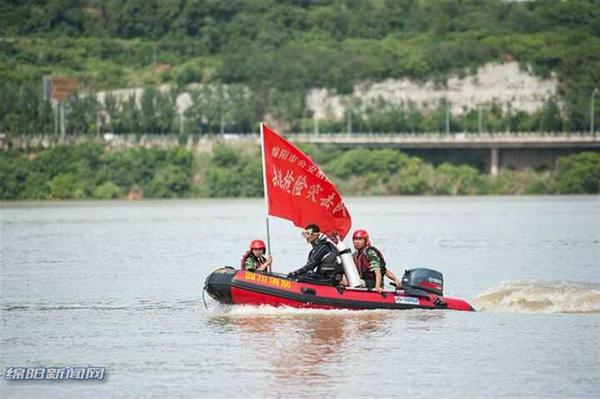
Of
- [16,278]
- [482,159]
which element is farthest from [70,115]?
[16,278]

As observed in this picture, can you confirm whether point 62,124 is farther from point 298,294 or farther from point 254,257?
point 298,294

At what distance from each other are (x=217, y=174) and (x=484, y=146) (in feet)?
100

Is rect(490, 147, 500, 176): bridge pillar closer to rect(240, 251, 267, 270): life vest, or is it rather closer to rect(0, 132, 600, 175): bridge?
rect(0, 132, 600, 175): bridge

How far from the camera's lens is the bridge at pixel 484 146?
548ft

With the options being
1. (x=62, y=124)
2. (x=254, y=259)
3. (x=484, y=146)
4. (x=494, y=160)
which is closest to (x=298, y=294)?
(x=254, y=259)

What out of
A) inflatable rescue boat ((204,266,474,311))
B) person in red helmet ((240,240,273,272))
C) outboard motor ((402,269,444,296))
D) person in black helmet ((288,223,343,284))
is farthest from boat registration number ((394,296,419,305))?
person in red helmet ((240,240,273,272))

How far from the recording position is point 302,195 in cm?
4225

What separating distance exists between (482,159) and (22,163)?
47.6 meters

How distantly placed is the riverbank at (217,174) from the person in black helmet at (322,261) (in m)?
107

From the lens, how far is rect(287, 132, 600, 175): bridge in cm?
16700

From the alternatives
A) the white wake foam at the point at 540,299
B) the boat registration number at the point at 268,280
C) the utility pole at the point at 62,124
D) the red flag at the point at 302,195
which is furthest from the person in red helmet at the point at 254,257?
the utility pole at the point at 62,124

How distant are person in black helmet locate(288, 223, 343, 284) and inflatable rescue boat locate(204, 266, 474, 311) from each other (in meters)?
0.16

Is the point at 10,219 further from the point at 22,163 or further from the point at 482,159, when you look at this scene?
the point at 482,159

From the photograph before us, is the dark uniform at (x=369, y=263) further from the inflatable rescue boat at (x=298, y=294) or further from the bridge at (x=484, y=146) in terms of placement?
the bridge at (x=484, y=146)
